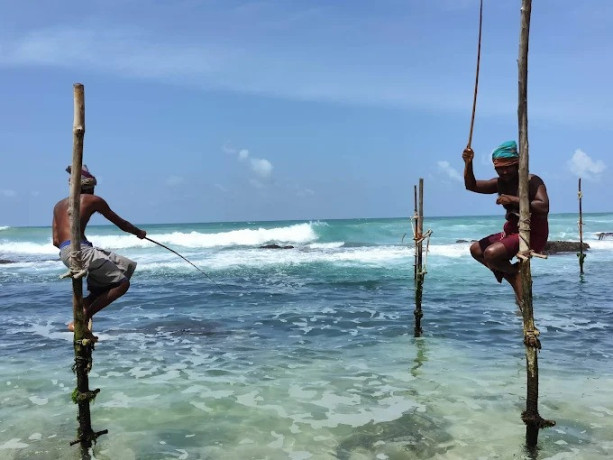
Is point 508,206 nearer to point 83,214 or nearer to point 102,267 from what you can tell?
point 102,267

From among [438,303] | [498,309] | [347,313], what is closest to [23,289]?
[347,313]

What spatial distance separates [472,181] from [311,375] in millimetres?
4453

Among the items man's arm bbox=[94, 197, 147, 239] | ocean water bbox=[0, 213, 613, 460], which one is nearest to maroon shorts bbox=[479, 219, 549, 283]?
ocean water bbox=[0, 213, 613, 460]

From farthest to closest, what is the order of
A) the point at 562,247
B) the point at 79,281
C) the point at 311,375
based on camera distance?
the point at 562,247 → the point at 311,375 → the point at 79,281

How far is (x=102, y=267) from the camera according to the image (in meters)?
5.90

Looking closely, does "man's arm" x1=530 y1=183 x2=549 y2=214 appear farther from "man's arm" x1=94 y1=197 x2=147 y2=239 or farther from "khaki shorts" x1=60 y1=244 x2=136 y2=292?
"khaki shorts" x1=60 y1=244 x2=136 y2=292

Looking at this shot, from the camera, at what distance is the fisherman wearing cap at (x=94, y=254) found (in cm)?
583

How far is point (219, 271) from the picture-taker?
27984 millimetres

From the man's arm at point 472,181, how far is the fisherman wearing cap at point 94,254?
11.6 ft

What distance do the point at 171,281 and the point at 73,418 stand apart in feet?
51.4

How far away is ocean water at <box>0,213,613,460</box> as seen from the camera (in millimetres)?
6332

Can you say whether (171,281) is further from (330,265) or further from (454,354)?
(454,354)

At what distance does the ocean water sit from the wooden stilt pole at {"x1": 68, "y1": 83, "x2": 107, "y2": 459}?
29.7 inches

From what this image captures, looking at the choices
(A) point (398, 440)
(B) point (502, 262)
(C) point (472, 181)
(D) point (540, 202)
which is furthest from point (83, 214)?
(D) point (540, 202)
